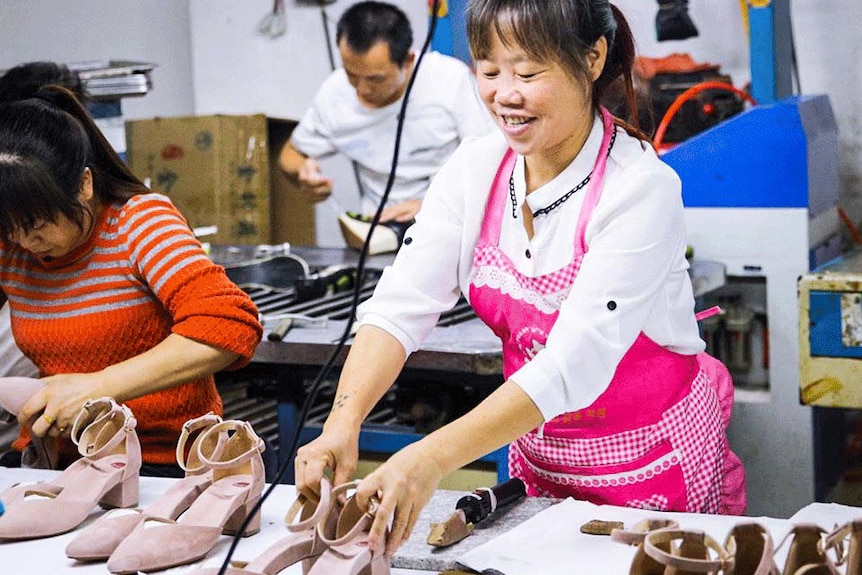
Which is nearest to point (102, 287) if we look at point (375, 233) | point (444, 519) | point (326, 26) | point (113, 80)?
point (444, 519)

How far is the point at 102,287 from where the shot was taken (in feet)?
7.34

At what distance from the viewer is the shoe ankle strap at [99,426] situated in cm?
194

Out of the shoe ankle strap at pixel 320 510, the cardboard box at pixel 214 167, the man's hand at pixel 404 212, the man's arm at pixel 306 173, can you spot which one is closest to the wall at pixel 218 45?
the cardboard box at pixel 214 167

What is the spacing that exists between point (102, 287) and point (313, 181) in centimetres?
228

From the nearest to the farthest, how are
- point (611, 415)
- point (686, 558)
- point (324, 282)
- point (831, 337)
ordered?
point (686, 558) < point (611, 415) < point (831, 337) < point (324, 282)

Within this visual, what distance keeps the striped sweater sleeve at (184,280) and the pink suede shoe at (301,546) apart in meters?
0.66

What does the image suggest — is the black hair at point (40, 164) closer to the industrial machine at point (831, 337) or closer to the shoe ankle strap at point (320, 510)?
the shoe ankle strap at point (320, 510)

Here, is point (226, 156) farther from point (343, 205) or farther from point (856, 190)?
point (856, 190)

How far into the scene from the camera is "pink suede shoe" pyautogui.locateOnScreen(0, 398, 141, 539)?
5.84ft

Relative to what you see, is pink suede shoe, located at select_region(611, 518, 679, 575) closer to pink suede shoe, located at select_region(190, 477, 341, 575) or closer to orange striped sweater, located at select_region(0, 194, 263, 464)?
pink suede shoe, located at select_region(190, 477, 341, 575)

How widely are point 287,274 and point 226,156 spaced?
1.99 m

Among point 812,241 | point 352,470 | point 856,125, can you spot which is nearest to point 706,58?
point 856,125

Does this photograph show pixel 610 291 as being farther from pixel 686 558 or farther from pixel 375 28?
pixel 375 28

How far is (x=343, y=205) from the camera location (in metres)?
5.76
